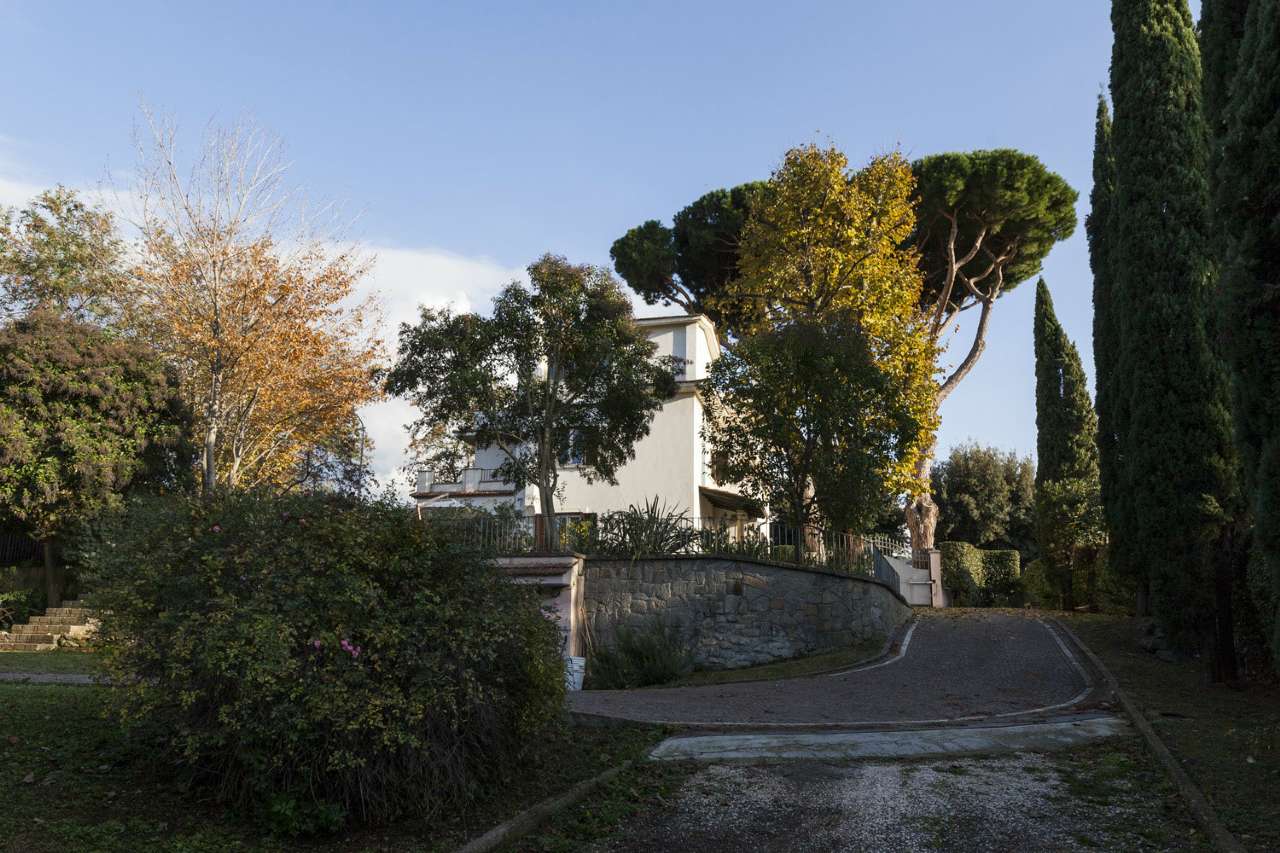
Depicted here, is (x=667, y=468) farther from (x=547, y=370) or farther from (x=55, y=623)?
(x=55, y=623)

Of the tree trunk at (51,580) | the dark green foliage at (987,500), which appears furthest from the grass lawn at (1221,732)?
the dark green foliage at (987,500)

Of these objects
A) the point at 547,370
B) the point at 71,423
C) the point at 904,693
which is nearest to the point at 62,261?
the point at 71,423

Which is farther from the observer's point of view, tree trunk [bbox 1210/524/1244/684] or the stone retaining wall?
the stone retaining wall

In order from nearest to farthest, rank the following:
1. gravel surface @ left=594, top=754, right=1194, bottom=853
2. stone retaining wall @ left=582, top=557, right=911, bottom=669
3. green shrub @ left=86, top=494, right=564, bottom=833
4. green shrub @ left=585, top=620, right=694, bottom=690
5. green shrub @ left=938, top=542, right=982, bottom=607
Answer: green shrub @ left=86, top=494, right=564, bottom=833
gravel surface @ left=594, top=754, right=1194, bottom=853
green shrub @ left=585, top=620, right=694, bottom=690
stone retaining wall @ left=582, top=557, right=911, bottom=669
green shrub @ left=938, top=542, right=982, bottom=607

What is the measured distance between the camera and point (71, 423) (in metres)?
20.6

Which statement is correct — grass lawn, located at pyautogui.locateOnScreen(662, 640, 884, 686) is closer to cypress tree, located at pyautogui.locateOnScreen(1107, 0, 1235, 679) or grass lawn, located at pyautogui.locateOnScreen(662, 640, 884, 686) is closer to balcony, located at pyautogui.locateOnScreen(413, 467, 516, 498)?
cypress tree, located at pyautogui.locateOnScreen(1107, 0, 1235, 679)

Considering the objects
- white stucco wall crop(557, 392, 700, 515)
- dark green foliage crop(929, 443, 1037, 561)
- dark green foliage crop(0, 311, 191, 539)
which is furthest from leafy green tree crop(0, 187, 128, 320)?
dark green foliage crop(929, 443, 1037, 561)

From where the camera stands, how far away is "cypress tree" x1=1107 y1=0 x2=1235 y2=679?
541 inches

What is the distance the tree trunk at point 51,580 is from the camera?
22.2 meters

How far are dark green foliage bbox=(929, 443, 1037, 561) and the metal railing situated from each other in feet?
81.3

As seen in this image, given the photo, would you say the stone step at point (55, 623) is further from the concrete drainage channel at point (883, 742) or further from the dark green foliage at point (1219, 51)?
the dark green foliage at point (1219, 51)

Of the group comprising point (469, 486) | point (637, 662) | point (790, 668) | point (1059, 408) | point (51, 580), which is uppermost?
point (1059, 408)

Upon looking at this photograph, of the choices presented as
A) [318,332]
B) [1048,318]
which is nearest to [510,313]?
[318,332]

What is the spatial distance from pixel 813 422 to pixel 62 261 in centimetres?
2343
